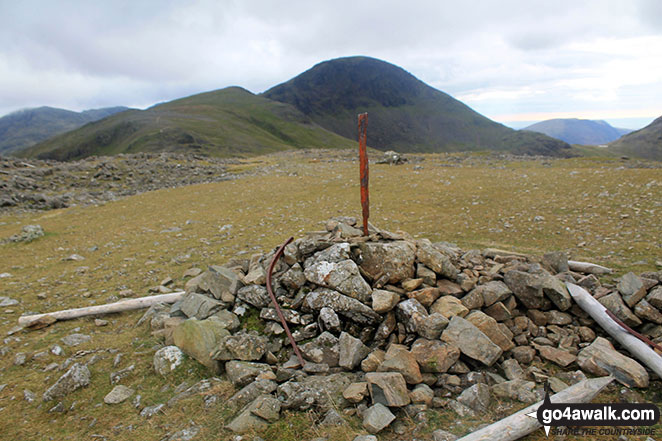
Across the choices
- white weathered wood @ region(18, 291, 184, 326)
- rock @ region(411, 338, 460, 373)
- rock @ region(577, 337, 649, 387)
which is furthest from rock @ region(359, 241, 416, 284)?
white weathered wood @ region(18, 291, 184, 326)

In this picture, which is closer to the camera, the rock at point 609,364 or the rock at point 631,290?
the rock at point 609,364

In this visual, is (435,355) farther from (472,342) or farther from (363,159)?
(363,159)

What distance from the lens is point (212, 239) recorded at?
48.0ft

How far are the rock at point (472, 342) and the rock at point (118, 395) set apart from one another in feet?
18.8

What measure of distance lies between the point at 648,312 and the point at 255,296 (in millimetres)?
7953

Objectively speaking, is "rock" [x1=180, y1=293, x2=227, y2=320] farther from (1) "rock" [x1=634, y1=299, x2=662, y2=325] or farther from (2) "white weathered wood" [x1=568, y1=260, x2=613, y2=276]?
(2) "white weathered wood" [x1=568, y1=260, x2=613, y2=276]

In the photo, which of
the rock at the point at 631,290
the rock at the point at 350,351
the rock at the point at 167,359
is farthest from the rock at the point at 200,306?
the rock at the point at 631,290

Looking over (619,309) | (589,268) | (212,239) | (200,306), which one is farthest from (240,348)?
(212,239)

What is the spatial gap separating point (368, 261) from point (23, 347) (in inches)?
316

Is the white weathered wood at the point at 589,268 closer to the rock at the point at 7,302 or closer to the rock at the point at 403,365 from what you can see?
the rock at the point at 403,365

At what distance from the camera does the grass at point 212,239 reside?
5227mm

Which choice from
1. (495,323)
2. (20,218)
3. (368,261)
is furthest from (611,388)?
(20,218)

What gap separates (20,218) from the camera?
21.6 meters

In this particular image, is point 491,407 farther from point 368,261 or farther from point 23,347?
point 23,347
